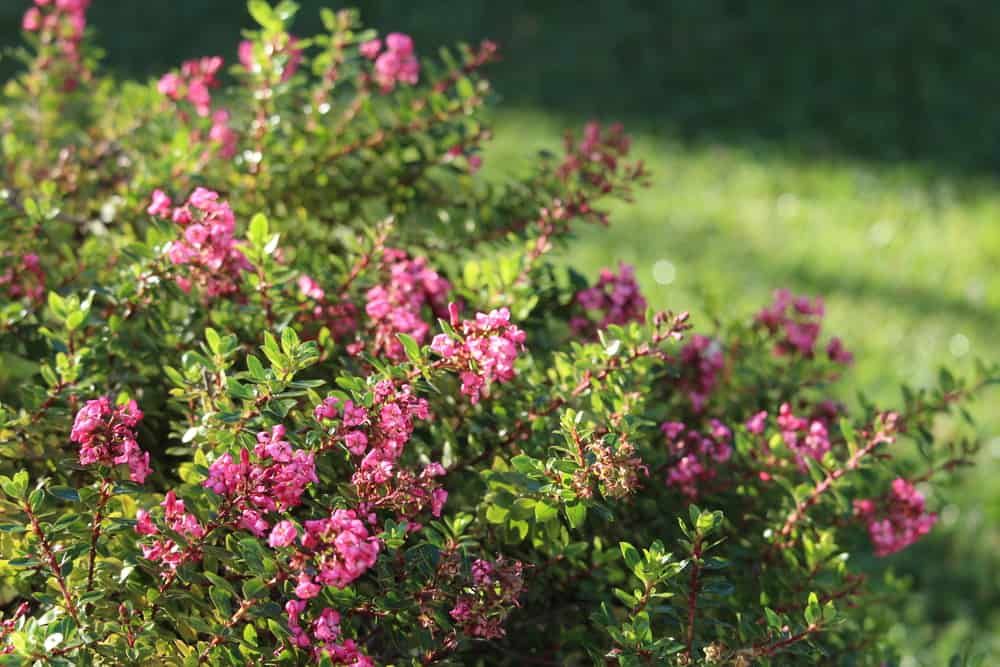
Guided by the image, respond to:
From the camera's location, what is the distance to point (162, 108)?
2.40 meters

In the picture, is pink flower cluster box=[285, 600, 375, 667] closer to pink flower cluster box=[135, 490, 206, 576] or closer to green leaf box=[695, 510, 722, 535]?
pink flower cluster box=[135, 490, 206, 576]

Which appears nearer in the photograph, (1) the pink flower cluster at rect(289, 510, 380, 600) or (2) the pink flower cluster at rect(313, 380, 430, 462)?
(1) the pink flower cluster at rect(289, 510, 380, 600)

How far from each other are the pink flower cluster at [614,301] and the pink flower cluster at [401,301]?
8.8 inches

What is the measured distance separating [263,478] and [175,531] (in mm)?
126

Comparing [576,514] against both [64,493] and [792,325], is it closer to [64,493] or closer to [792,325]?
[64,493]

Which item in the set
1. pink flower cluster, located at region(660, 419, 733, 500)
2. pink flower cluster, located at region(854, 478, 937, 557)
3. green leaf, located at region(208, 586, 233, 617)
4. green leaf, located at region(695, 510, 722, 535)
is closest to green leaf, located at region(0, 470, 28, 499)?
green leaf, located at region(208, 586, 233, 617)

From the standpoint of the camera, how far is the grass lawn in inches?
143

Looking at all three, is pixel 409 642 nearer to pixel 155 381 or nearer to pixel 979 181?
pixel 155 381

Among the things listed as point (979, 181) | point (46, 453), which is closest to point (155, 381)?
point (46, 453)

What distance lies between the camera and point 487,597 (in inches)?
53.6

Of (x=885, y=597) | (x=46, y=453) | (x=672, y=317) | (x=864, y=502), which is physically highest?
(x=672, y=317)

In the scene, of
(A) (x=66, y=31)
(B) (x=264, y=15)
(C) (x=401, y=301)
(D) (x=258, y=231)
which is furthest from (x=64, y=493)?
(A) (x=66, y=31)

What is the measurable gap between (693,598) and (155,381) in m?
0.88

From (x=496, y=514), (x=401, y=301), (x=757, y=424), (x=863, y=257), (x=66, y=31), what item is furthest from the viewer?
(x=863, y=257)
